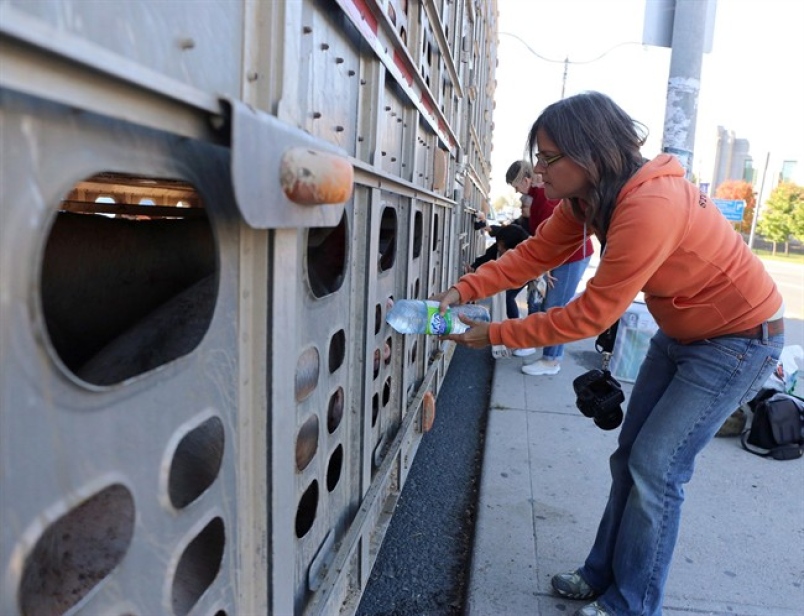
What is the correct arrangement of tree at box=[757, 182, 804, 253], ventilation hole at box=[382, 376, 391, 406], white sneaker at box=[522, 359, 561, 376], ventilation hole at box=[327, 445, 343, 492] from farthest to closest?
tree at box=[757, 182, 804, 253], white sneaker at box=[522, 359, 561, 376], ventilation hole at box=[382, 376, 391, 406], ventilation hole at box=[327, 445, 343, 492]

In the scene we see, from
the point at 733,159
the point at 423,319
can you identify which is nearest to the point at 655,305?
the point at 423,319

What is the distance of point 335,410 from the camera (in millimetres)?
1979

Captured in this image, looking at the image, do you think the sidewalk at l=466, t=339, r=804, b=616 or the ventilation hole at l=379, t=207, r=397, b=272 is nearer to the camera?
the sidewalk at l=466, t=339, r=804, b=616

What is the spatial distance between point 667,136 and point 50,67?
5087mm

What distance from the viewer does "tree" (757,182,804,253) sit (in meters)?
43.1

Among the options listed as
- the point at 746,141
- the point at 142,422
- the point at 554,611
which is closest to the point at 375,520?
the point at 554,611

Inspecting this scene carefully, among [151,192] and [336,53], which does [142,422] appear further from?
[151,192]

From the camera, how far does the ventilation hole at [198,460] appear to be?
1216mm

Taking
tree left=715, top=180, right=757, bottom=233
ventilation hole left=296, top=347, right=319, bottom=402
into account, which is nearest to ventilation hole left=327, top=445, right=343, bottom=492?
ventilation hole left=296, top=347, right=319, bottom=402

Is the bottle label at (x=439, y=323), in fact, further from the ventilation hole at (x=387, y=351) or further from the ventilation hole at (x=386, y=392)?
the ventilation hole at (x=386, y=392)

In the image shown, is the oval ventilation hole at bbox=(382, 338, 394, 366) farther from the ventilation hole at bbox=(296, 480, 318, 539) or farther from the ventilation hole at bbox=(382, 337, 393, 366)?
the ventilation hole at bbox=(296, 480, 318, 539)

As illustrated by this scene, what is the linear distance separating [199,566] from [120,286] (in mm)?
806

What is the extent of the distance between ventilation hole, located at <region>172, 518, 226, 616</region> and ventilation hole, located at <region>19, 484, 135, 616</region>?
26 cm

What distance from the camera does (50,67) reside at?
26.6 inches
